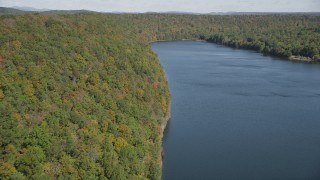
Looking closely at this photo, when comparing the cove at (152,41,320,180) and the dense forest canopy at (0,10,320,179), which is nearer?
the dense forest canopy at (0,10,320,179)

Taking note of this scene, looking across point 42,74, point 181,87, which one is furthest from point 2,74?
point 181,87

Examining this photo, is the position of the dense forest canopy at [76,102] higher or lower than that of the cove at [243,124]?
higher

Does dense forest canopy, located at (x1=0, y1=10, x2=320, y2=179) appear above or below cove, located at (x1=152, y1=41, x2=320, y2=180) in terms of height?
above

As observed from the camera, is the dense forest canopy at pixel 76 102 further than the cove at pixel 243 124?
No

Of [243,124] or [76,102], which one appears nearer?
[76,102]

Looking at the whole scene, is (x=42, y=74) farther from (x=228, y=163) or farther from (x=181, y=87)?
(x=181, y=87)
